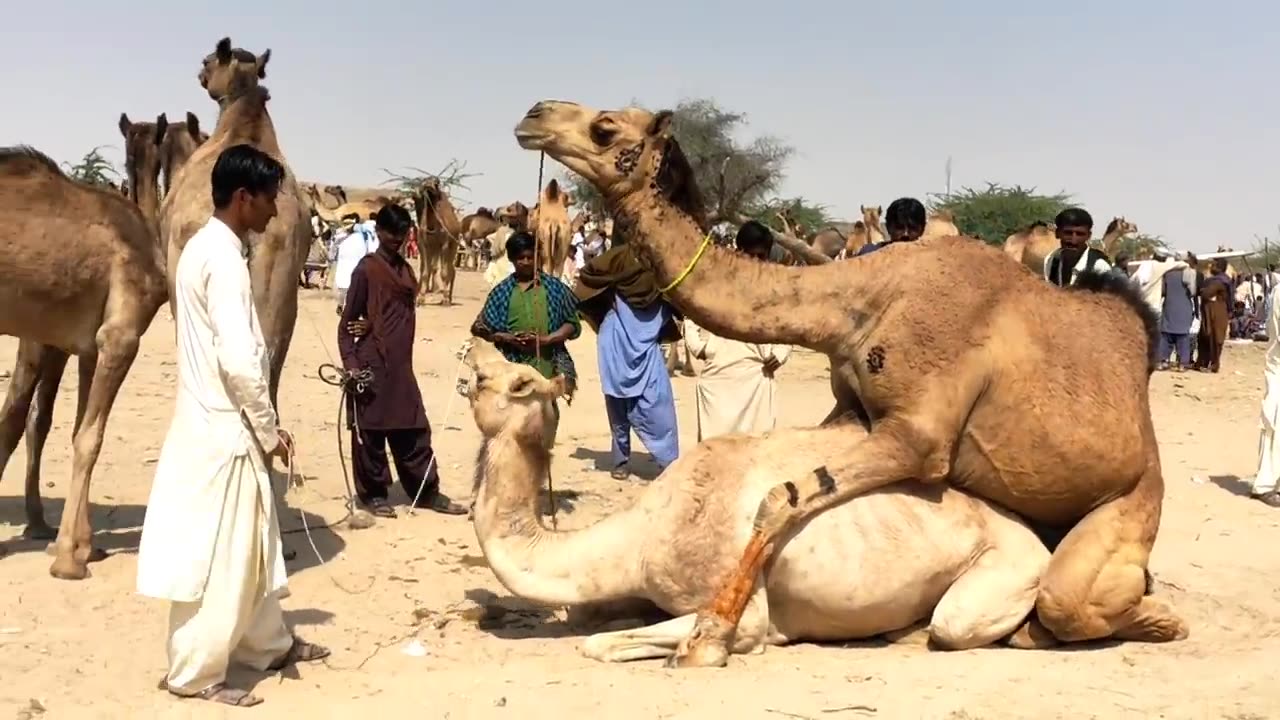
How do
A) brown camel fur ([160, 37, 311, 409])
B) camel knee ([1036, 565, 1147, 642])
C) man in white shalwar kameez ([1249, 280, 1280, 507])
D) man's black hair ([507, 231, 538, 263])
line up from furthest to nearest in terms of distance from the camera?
man in white shalwar kameez ([1249, 280, 1280, 507]) < man's black hair ([507, 231, 538, 263]) < brown camel fur ([160, 37, 311, 409]) < camel knee ([1036, 565, 1147, 642])

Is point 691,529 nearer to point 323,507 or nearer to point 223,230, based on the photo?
point 223,230

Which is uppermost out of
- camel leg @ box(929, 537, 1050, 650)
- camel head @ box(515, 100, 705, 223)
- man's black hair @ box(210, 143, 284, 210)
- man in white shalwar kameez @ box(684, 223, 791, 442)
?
camel head @ box(515, 100, 705, 223)

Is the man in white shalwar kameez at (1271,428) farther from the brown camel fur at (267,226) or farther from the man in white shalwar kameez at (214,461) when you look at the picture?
the man in white shalwar kameez at (214,461)

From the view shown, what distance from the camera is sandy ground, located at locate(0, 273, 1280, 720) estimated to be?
16.2 feet

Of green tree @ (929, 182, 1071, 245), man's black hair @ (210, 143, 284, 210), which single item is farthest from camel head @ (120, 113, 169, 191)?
green tree @ (929, 182, 1071, 245)

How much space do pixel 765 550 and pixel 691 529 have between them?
36 cm

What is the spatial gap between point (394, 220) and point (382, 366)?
1050 mm

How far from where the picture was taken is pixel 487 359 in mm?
5914

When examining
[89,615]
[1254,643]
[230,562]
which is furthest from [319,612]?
[1254,643]

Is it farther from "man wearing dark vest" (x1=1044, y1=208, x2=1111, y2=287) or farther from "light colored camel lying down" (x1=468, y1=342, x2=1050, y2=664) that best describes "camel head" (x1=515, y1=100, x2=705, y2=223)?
"man wearing dark vest" (x1=1044, y1=208, x2=1111, y2=287)

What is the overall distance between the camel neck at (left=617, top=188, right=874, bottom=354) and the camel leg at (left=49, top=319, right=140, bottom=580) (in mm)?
3394

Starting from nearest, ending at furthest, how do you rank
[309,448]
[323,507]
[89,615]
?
[89,615] → [323,507] → [309,448]

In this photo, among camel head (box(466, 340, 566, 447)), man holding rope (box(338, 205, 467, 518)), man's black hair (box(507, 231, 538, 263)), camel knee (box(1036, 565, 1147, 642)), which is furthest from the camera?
man holding rope (box(338, 205, 467, 518))

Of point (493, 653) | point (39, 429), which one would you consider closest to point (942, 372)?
point (493, 653)
